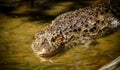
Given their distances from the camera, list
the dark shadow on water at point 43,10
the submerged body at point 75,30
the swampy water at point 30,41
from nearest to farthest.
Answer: the swampy water at point 30,41 → the submerged body at point 75,30 → the dark shadow on water at point 43,10

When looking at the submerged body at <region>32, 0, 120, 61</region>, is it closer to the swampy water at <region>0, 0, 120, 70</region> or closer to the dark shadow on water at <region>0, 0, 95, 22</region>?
the swampy water at <region>0, 0, 120, 70</region>

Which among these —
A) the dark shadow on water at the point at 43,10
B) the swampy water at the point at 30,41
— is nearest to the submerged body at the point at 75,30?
the swampy water at the point at 30,41

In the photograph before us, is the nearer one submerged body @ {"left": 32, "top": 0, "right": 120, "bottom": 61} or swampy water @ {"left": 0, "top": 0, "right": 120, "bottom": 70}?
swampy water @ {"left": 0, "top": 0, "right": 120, "bottom": 70}

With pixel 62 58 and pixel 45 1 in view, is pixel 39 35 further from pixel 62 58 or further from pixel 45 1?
pixel 45 1

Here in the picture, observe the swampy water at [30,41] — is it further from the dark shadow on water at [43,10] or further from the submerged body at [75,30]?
the submerged body at [75,30]

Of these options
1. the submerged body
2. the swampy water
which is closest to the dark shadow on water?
the swampy water

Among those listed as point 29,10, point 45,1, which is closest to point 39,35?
point 29,10

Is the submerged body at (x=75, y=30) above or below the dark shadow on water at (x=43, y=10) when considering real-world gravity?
below
